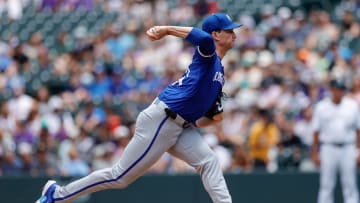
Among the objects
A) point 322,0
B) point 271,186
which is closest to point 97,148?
point 271,186

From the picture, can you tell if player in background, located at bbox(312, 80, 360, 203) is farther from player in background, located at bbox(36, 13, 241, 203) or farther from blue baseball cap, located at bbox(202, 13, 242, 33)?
blue baseball cap, located at bbox(202, 13, 242, 33)

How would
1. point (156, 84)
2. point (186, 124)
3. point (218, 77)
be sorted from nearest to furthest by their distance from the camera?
point (218, 77), point (186, 124), point (156, 84)

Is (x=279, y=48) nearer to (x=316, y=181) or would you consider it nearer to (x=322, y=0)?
(x=322, y=0)

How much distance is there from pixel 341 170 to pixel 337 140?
1.27 ft

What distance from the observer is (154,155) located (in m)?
8.67

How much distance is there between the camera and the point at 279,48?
16172 mm

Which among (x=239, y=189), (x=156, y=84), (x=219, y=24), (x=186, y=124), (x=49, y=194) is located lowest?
(x=239, y=189)

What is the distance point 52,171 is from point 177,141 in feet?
18.9

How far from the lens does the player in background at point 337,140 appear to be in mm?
12906

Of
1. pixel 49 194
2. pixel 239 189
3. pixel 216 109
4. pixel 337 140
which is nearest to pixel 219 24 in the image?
pixel 216 109

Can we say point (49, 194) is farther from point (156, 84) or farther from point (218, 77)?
point (156, 84)

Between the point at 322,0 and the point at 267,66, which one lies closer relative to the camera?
the point at 267,66

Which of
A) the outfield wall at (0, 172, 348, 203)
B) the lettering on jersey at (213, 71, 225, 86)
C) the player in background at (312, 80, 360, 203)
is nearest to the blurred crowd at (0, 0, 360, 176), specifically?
the outfield wall at (0, 172, 348, 203)

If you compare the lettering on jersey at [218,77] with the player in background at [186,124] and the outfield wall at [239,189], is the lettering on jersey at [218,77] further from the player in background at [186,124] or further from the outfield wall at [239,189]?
the outfield wall at [239,189]
